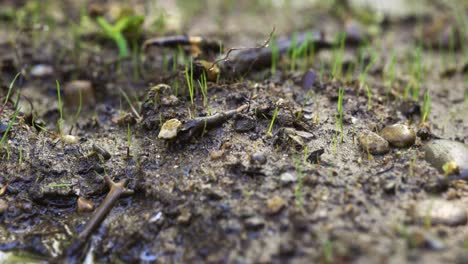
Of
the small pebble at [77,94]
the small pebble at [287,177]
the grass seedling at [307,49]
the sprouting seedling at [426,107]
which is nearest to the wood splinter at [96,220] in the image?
the small pebble at [287,177]

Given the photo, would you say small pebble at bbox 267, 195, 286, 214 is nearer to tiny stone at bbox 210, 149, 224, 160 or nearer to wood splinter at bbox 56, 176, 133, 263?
tiny stone at bbox 210, 149, 224, 160

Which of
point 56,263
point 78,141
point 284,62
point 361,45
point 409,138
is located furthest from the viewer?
point 361,45

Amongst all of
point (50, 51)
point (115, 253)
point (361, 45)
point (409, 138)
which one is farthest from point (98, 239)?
point (361, 45)

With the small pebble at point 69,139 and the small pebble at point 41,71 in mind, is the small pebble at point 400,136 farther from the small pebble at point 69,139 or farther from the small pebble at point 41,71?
the small pebble at point 41,71

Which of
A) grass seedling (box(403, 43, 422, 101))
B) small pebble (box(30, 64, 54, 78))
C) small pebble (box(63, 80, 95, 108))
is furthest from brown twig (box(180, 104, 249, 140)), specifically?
small pebble (box(30, 64, 54, 78))

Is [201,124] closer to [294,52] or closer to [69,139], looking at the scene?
[69,139]

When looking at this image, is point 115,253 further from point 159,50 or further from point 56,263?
point 159,50
